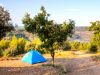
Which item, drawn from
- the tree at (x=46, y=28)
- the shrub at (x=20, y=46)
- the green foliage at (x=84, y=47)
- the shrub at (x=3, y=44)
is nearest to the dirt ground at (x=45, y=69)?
the tree at (x=46, y=28)

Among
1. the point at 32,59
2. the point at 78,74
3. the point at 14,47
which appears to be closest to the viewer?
the point at 78,74

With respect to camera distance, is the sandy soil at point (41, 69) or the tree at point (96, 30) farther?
the tree at point (96, 30)

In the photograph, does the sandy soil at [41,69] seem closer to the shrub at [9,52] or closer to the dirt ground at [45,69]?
the dirt ground at [45,69]

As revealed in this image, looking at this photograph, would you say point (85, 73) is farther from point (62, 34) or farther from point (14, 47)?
point (14, 47)

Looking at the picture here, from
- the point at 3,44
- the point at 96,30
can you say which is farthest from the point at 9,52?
the point at 96,30

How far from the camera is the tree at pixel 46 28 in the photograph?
77.3 ft

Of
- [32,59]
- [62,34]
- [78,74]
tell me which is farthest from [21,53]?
[78,74]

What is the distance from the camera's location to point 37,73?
20.4m

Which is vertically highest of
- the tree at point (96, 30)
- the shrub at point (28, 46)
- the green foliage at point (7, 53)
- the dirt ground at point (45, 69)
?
the tree at point (96, 30)

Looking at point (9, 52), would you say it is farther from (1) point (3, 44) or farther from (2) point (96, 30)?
(2) point (96, 30)

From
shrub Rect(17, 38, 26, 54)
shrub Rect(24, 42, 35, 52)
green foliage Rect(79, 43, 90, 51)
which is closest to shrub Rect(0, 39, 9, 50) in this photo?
shrub Rect(17, 38, 26, 54)

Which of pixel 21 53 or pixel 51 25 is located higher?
pixel 51 25

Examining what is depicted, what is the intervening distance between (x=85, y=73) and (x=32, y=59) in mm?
7245

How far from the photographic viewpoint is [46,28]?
23.6m
